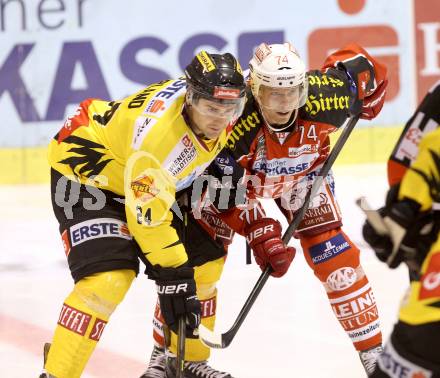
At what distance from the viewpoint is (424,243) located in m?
2.54

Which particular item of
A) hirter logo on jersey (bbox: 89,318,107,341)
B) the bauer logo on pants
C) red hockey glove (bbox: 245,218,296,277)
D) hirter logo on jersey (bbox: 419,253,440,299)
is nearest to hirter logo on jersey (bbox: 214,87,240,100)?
the bauer logo on pants

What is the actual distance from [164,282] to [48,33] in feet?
11.4

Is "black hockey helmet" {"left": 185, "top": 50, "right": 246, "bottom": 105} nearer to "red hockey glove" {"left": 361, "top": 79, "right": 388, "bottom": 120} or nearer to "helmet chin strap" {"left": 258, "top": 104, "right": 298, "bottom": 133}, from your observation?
"helmet chin strap" {"left": 258, "top": 104, "right": 298, "bottom": 133}

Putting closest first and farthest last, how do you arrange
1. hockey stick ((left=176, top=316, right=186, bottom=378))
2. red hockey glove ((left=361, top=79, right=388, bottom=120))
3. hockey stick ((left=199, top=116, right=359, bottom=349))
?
1. hockey stick ((left=176, top=316, right=186, bottom=378))
2. hockey stick ((left=199, top=116, right=359, bottom=349))
3. red hockey glove ((left=361, top=79, right=388, bottom=120))

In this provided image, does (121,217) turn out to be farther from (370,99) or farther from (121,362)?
(370,99)

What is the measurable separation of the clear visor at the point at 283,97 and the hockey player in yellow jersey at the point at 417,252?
0.97m

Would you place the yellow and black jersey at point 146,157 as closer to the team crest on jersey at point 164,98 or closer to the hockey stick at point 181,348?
the team crest on jersey at point 164,98

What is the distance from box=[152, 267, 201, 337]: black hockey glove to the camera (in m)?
3.22

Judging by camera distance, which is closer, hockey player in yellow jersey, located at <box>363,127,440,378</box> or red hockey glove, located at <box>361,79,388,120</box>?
hockey player in yellow jersey, located at <box>363,127,440,378</box>

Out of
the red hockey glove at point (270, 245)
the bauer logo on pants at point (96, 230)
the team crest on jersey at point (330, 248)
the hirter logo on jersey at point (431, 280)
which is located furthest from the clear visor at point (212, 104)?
the hirter logo on jersey at point (431, 280)

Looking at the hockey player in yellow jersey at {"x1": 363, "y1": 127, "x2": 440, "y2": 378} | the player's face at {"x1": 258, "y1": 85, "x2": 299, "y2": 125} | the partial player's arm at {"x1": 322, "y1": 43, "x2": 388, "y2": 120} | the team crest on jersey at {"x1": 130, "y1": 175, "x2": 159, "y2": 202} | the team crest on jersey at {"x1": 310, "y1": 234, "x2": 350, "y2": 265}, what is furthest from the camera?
the partial player's arm at {"x1": 322, "y1": 43, "x2": 388, "y2": 120}

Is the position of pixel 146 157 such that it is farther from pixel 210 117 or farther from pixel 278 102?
pixel 278 102

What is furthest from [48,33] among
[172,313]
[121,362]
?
[172,313]

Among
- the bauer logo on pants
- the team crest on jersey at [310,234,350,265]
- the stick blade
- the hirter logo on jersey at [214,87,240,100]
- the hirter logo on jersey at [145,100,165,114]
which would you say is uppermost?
the hirter logo on jersey at [214,87,240,100]
